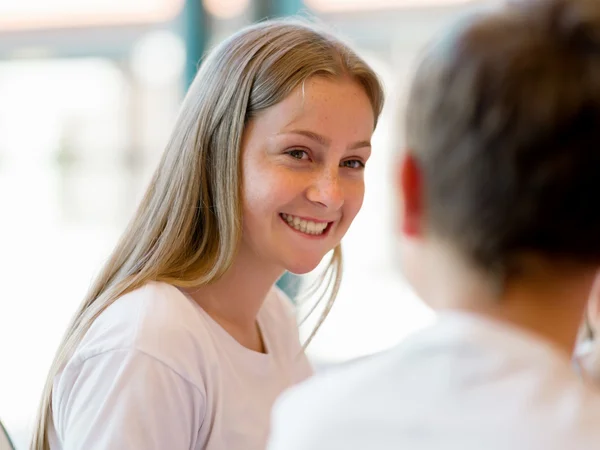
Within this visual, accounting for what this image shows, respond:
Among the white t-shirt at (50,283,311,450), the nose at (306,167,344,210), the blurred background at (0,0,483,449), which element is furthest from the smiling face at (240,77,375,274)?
the blurred background at (0,0,483,449)

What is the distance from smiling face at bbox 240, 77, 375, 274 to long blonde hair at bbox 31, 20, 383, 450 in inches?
0.9

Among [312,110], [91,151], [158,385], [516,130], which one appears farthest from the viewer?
[91,151]

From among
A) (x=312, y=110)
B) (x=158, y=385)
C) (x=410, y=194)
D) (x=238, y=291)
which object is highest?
(x=312, y=110)

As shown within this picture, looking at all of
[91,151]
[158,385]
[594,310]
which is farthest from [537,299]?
[91,151]

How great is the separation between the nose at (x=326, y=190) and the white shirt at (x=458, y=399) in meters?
0.71

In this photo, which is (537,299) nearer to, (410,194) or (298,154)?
(410,194)

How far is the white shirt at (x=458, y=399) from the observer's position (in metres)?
0.63

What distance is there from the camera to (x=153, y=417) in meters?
1.21

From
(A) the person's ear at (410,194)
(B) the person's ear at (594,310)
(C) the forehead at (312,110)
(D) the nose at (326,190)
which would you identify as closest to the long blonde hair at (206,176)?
(C) the forehead at (312,110)

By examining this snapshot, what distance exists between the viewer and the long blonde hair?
4.51ft

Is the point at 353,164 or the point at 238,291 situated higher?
the point at 353,164

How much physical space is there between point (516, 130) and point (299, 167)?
0.80 meters

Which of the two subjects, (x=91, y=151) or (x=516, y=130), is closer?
(x=516, y=130)

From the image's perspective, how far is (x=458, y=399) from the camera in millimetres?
Result: 657
